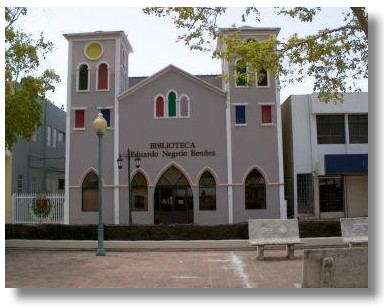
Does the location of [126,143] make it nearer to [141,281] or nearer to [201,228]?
[201,228]

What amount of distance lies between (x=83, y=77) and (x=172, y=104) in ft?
15.1

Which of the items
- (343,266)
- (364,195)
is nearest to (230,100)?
(364,195)

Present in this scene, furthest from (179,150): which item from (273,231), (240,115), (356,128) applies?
(273,231)

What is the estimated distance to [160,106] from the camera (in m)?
25.2

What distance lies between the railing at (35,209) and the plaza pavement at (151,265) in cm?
966

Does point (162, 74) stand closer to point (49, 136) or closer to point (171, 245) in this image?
point (49, 136)

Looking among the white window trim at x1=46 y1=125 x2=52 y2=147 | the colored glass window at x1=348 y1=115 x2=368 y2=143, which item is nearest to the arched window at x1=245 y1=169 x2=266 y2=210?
the colored glass window at x1=348 y1=115 x2=368 y2=143

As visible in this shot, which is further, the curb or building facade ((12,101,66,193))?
building facade ((12,101,66,193))

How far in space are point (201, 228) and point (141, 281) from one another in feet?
18.6

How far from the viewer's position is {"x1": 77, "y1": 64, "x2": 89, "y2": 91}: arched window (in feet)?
84.5

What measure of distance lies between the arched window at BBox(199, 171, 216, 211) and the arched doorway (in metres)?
0.58

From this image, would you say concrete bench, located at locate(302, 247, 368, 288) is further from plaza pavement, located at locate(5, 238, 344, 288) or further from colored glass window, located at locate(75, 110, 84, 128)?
colored glass window, located at locate(75, 110, 84, 128)

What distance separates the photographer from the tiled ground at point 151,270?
9.09 m

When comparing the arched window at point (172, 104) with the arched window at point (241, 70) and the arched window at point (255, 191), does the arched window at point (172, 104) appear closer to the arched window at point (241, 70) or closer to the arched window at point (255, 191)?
the arched window at point (255, 191)
